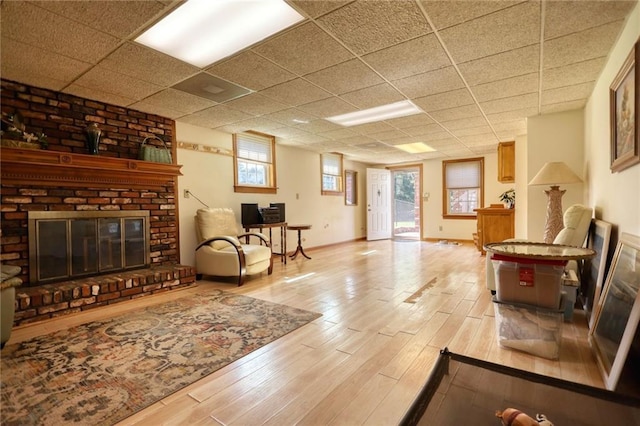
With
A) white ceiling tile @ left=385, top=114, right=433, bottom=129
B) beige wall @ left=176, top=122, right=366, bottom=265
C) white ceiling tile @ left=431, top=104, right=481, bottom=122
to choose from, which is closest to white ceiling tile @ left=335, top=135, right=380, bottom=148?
white ceiling tile @ left=385, top=114, right=433, bottom=129

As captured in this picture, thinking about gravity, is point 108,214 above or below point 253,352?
above

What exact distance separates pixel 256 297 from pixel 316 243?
377cm

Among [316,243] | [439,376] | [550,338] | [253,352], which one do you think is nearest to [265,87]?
[253,352]

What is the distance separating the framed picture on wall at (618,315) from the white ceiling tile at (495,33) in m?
1.60

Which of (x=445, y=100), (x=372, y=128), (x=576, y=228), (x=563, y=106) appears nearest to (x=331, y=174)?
(x=372, y=128)

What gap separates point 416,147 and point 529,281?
16.6ft

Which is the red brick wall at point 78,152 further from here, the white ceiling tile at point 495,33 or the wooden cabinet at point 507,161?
the wooden cabinet at point 507,161

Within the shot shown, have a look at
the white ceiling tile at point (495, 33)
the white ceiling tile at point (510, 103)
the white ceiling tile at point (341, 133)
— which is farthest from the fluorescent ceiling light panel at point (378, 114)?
the white ceiling tile at point (495, 33)

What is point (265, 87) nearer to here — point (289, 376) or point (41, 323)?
point (289, 376)

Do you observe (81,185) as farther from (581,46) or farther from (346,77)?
(581,46)

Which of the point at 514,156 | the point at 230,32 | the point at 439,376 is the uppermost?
the point at 230,32

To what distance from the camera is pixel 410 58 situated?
2607mm

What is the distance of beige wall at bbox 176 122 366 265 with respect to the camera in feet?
15.0

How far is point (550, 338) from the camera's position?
6.61 feet
